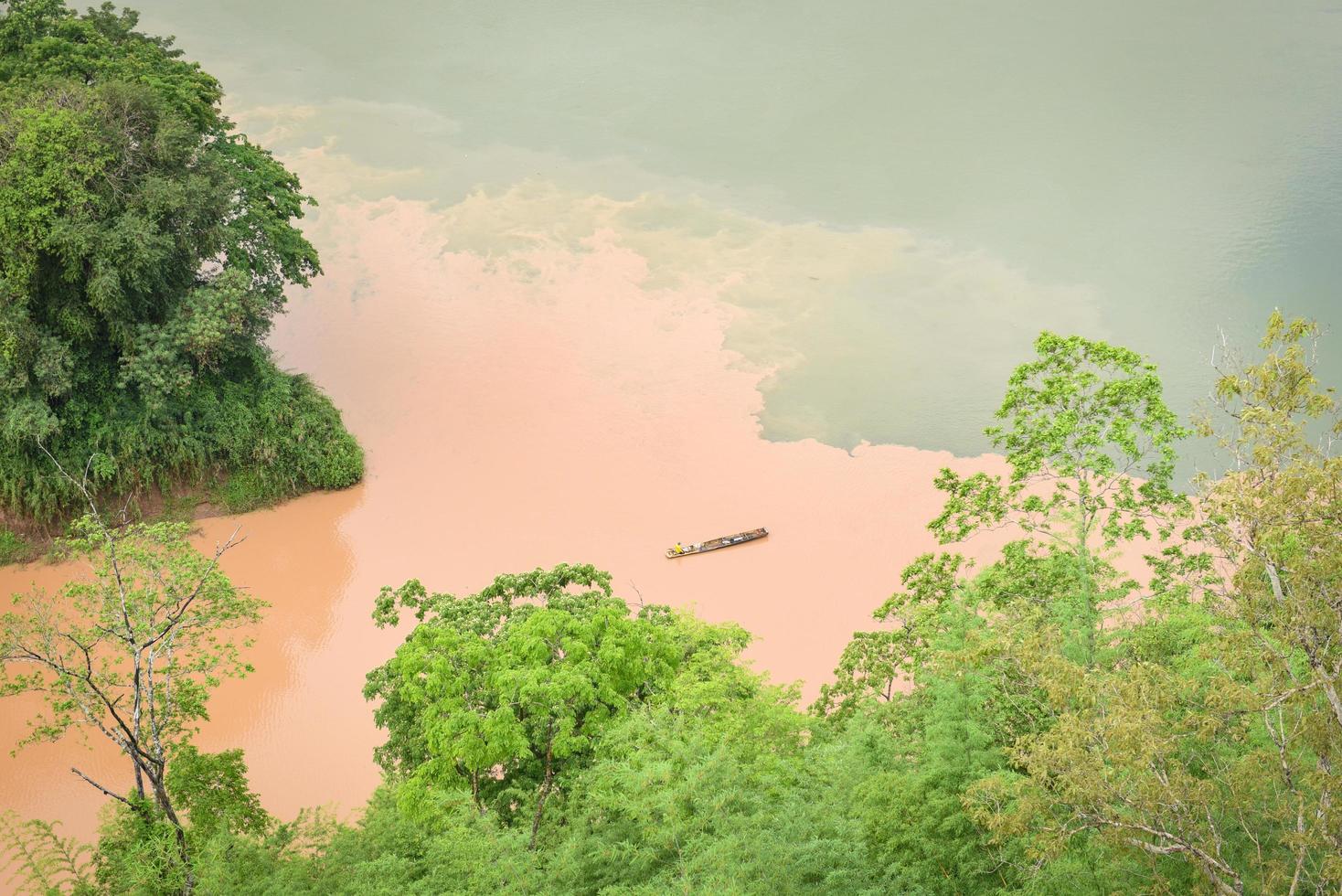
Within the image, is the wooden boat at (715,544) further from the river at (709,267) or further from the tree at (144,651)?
the tree at (144,651)

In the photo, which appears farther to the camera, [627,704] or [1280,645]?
[627,704]

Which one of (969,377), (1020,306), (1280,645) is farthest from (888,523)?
(1280,645)

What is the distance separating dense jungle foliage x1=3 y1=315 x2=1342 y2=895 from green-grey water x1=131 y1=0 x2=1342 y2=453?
29.3 feet

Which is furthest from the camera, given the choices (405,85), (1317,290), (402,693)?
(405,85)

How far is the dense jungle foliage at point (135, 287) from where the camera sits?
70.4 ft

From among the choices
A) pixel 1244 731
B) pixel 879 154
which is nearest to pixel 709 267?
pixel 879 154

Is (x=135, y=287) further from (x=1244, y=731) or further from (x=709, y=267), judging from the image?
(x=1244, y=731)

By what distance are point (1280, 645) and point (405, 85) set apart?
3258 cm

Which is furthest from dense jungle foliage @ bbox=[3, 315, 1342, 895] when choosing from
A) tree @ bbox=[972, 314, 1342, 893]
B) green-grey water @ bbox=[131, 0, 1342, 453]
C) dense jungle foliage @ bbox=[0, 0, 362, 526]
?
green-grey water @ bbox=[131, 0, 1342, 453]

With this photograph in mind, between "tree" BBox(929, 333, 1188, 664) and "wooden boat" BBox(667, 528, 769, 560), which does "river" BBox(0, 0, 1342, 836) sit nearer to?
"wooden boat" BBox(667, 528, 769, 560)

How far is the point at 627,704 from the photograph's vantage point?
1606cm

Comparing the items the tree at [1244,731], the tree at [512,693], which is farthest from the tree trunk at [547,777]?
the tree at [1244,731]

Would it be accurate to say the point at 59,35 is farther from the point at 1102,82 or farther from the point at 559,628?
the point at 1102,82

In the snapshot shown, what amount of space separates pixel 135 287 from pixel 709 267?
13.7m
